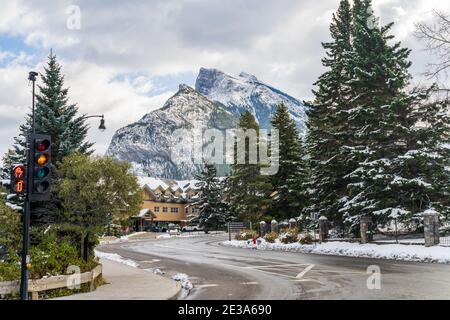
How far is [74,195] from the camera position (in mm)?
16562

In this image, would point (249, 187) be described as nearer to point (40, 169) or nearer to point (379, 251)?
point (379, 251)

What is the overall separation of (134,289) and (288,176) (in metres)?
38.2

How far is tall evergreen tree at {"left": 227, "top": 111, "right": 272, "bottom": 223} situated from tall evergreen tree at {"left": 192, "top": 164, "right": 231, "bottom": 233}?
23.2 m

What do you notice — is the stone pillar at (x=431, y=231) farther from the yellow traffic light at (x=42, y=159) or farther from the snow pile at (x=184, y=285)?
the yellow traffic light at (x=42, y=159)

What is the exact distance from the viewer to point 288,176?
51.1 meters

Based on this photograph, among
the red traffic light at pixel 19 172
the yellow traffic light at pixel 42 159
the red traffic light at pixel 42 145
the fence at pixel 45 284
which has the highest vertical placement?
the red traffic light at pixel 42 145

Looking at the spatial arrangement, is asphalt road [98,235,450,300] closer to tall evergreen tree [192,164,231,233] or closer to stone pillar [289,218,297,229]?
stone pillar [289,218,297,229]

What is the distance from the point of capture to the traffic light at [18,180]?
11266mm

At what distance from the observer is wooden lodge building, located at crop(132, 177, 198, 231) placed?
98.5 m

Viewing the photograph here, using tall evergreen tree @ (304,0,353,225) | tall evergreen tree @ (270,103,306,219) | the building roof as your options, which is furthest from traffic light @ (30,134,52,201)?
the building roof

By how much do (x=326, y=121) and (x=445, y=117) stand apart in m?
11.1

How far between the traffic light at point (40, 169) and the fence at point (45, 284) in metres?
2.74

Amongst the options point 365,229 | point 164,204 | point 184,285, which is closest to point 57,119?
point 184,285

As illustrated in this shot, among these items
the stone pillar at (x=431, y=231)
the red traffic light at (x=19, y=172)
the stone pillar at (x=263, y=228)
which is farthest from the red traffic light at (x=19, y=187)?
the stone pillar at (x=263, y=228)
